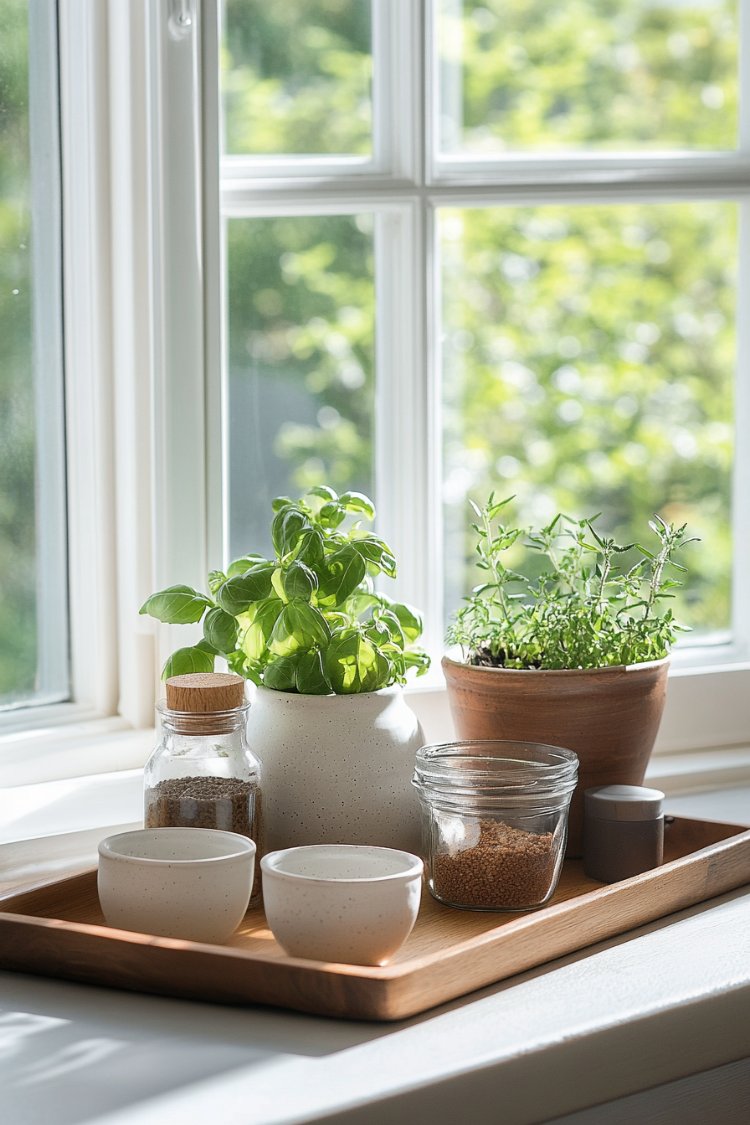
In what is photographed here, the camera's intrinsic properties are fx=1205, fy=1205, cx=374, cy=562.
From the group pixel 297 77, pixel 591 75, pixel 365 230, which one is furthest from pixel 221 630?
pixel 591 75

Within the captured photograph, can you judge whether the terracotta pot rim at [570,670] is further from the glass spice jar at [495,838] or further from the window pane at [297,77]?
the window pane at [297,77]

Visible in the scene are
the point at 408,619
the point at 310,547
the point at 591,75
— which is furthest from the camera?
the point at 591,75

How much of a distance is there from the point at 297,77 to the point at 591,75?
308 centimetres

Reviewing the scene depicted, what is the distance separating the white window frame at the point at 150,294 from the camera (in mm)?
1211

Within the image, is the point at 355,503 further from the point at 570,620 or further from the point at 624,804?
the point at 624,804

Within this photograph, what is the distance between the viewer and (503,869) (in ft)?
3.10

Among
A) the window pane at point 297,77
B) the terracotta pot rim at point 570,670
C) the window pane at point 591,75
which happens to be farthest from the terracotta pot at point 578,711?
the window pane at point 591,75

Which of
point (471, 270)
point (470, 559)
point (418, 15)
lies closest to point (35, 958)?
point (418, 15)

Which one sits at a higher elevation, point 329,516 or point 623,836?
point 329,516

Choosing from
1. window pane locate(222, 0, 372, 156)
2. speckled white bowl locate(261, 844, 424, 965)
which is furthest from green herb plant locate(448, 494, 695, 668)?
window pane locate(222, 0, 372, 156)

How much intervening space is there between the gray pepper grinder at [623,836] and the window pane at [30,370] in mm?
598

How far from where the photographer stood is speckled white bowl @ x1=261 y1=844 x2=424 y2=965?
2.64 ft

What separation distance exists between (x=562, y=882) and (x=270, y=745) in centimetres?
Result: 28

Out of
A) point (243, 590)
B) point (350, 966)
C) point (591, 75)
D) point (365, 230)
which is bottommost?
point (350, 966)
